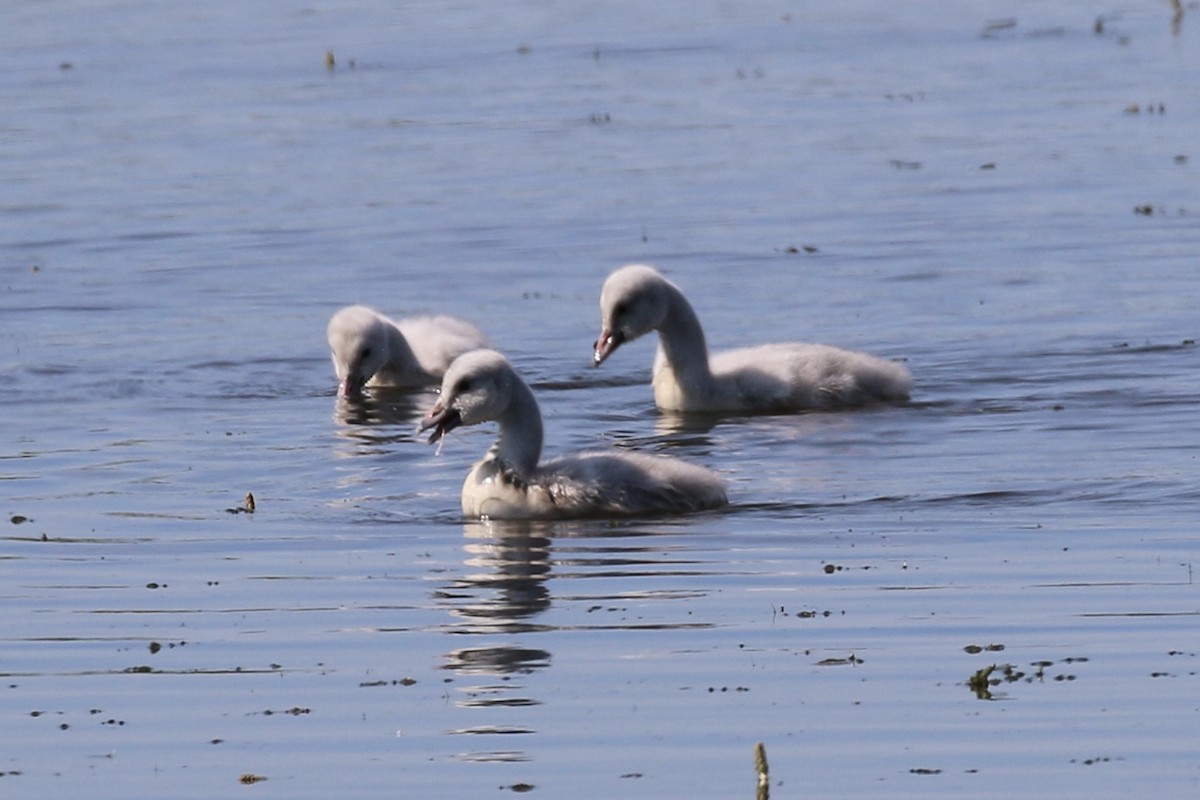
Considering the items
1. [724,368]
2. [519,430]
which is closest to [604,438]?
[724,368]

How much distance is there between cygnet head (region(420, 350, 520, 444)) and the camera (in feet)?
39.0

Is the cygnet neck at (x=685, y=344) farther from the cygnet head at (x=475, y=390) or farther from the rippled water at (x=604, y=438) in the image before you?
the cygnet head at (x=475, y=390)

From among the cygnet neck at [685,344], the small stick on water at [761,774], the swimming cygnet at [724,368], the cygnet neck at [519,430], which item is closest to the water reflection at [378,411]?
the swimming cygnet at [724,368]

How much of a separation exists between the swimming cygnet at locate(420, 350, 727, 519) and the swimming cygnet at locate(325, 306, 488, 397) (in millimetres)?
3847

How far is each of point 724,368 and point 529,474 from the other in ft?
10.3

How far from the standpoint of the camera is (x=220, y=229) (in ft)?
72.0

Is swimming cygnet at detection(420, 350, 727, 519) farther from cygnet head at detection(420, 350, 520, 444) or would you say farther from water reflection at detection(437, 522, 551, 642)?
water reflection at detection(437, 522, 551, 642)

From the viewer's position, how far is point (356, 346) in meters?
15.8

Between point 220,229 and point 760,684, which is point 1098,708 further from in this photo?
point 220,229

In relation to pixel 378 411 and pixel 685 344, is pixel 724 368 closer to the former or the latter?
pixel 685 344

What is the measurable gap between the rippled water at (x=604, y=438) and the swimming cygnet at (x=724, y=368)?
193 millimetres

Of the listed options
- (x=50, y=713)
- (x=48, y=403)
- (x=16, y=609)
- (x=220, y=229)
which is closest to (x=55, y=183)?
(x=220, y=229)

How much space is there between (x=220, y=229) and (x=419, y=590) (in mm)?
11997

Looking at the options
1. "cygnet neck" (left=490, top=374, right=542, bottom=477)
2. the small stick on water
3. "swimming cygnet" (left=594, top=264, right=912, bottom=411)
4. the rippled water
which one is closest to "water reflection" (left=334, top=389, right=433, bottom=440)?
the rippled water
